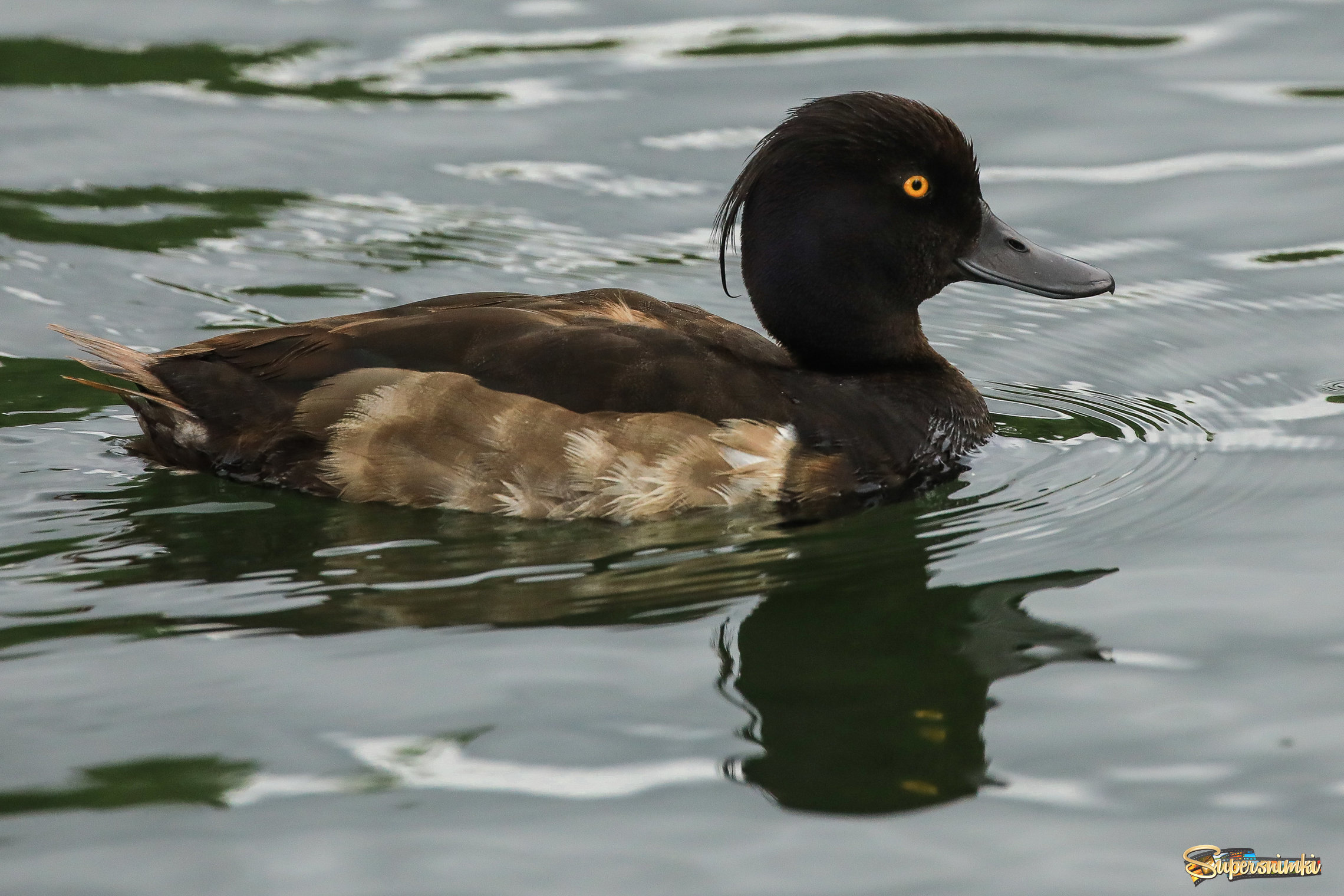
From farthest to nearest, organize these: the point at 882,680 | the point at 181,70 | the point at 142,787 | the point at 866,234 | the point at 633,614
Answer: the point at 181,70, the point at 866,234, the point at 633,614, the point at 882,680, the point at 142,787

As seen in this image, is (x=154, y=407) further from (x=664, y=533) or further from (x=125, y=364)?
(x=664, y=533)

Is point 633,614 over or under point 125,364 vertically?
under

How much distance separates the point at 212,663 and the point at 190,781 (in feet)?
2.09

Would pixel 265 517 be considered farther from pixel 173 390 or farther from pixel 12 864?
pixel 12 864

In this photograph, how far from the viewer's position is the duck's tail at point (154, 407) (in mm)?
6266

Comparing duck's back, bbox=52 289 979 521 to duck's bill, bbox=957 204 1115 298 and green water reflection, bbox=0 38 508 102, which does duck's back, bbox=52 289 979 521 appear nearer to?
duck's bill, bbox=957 204 1115 298

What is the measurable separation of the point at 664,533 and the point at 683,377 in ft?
1.69

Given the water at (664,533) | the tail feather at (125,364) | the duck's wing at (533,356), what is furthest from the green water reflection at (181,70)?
the duck's wing at (533,356)

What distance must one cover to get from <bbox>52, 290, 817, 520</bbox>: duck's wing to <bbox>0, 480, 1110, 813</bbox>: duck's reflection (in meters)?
0.13

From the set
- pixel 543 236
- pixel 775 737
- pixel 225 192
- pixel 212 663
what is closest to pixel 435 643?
pixel 212 663

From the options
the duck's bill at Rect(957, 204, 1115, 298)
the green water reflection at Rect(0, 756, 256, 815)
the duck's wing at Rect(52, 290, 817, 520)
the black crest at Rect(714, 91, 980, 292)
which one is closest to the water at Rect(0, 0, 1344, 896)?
the green water reflection at Rect(0, 756, 256, 815)

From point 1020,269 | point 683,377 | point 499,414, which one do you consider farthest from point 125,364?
point 1020,269

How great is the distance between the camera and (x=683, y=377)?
602 centimetres

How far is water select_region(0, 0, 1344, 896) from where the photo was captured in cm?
419
